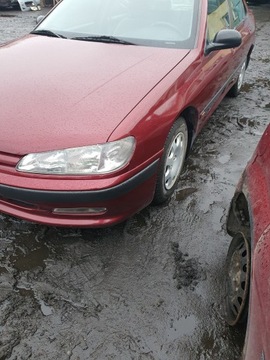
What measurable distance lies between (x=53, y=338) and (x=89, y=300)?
28cm

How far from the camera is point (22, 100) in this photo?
2.19 m

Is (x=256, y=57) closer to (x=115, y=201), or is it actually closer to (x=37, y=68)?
(x=37, y=68)

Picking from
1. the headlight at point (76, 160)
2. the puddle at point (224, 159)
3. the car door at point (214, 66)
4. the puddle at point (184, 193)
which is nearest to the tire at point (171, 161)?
the puddle at point (184, 193)

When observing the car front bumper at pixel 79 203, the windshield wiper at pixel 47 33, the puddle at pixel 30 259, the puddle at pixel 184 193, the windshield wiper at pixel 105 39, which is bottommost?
the puddle at pixel 184 193

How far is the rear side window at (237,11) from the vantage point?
13.3ft

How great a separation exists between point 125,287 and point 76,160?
808 mm

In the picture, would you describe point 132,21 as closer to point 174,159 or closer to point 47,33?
point 47,33

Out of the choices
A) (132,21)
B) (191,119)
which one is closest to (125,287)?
(191,119)

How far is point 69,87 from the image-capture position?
2.29 meters

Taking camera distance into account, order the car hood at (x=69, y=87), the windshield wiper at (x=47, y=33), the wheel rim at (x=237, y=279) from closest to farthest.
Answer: the wheel rim at (x=237, y=279), the car hood at (x=69, y=87), the windshield wiper at (x=47, y=33)

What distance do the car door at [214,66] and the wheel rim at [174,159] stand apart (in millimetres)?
373

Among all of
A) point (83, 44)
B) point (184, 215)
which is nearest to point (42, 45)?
point (83, 44)

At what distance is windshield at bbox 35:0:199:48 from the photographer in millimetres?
2877

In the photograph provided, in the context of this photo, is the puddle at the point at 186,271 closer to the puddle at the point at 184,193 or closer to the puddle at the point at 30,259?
the puddle at the point at 184,193
